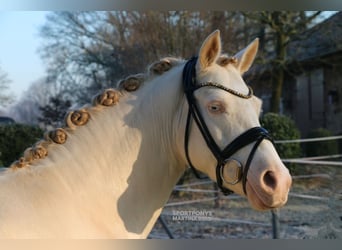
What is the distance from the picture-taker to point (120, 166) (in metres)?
1.39

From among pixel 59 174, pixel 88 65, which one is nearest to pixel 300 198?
pixel 88 65

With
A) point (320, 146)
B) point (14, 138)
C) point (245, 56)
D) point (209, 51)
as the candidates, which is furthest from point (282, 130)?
point (209, 51)

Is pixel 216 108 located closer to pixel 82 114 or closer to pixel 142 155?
pixel 142 155

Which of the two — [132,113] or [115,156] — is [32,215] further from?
[132,113]

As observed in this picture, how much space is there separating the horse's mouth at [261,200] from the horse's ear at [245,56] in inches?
20.6

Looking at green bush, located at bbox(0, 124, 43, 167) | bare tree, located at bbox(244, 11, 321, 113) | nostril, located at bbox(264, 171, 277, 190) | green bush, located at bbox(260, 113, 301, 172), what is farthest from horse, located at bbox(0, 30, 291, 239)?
bare tree, located at bbox(244, 11, 321, 113)

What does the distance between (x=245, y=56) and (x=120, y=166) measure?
70cm

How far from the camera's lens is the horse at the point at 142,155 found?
127 cm

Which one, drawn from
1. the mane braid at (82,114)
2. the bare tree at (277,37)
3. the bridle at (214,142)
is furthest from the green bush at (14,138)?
the bare tree at (277,37)

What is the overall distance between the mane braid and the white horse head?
0.67 feet

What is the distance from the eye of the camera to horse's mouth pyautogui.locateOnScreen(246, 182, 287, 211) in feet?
4.17

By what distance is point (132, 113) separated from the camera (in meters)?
1.43

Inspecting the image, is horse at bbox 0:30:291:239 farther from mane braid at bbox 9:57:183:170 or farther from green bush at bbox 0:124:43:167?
green bush at bbox 0:124:43:167
